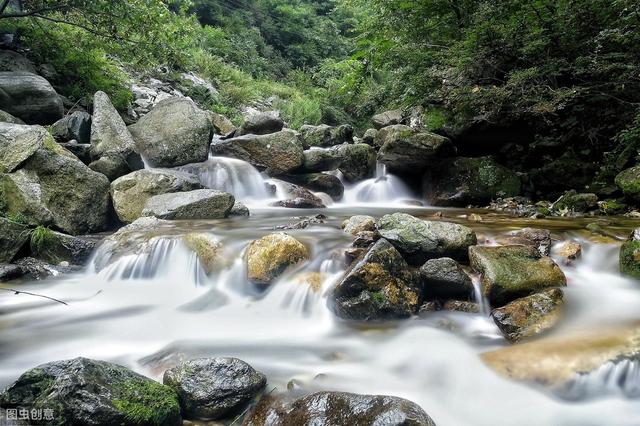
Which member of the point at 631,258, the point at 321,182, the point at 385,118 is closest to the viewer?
the point at 631,258

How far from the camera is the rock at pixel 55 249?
5.90m

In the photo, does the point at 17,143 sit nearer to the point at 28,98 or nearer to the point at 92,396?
the point at 28,98

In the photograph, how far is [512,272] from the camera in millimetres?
4219

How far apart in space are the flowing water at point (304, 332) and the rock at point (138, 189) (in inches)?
67.4

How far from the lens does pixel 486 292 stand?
13.7 ft

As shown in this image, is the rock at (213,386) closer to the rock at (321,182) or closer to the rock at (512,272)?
the rock at (512,272)

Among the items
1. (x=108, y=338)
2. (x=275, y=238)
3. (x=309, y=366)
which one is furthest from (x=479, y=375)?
(x=108, y=338)

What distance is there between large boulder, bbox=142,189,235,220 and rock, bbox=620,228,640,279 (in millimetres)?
5982

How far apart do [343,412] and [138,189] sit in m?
6.43

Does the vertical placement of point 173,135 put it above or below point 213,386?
above

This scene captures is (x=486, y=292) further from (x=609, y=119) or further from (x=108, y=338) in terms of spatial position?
(x=609, y=119)

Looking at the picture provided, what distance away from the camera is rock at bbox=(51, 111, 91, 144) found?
9.02 metres

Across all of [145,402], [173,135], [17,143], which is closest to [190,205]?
[17,143]

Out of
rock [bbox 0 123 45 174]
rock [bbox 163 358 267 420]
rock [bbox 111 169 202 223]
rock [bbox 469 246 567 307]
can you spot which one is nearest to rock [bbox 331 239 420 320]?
rock [bbox 469 246 567 307]
